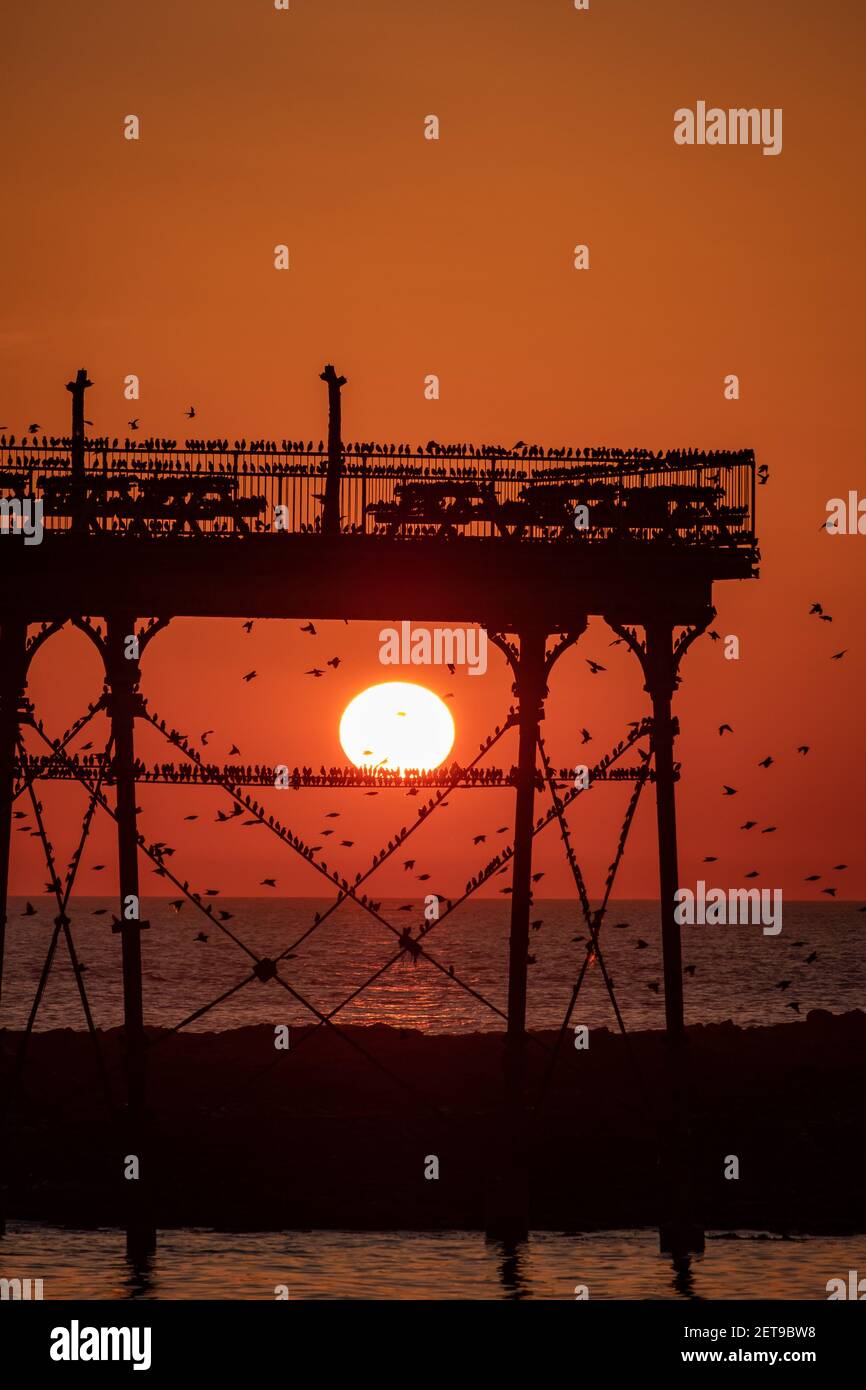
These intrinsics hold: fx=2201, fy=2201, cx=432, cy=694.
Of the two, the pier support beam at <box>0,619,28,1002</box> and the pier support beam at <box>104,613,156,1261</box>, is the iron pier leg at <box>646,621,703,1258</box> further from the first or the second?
the pier support beam at <box>0,619,28,1002</box>

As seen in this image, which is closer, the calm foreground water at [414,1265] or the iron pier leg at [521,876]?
the calm foreground water at [414,1265]

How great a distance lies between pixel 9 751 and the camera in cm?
3244

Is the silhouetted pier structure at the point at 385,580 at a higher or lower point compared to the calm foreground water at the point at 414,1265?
higher

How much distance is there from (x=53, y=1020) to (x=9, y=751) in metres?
65.1

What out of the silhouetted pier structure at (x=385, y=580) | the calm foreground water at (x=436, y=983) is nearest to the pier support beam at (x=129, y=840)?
the silhouetted pier structure at (x=385, y=580)

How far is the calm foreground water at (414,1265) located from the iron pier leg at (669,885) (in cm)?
177

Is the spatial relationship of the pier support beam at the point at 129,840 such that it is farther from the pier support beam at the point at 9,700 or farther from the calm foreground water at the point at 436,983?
the calm foreground water at the point at 436,983

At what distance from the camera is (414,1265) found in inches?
1389

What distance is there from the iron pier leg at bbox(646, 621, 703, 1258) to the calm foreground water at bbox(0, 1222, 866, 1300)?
177cm

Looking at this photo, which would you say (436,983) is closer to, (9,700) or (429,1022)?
(429,1022)

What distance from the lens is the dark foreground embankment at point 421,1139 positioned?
4025 centimetres

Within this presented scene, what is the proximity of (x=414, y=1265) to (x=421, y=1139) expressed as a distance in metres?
8.75
